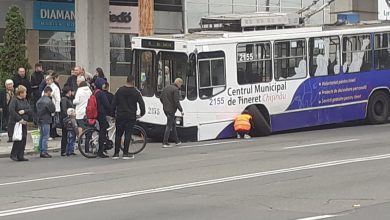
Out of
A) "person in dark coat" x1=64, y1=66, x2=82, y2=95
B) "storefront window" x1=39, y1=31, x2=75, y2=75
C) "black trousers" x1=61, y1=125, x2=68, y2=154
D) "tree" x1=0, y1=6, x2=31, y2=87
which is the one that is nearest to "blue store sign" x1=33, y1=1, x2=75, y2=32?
"storefront window" x1=39, y1=31, x2=75, y2=75

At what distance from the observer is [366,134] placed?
67.4 ft

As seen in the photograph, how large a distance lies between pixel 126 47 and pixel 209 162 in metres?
21.3

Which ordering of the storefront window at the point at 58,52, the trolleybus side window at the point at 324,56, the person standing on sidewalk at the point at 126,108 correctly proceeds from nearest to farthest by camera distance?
the person standing on sidewalk at the point at 126,108 → the trolleybus side window at the point at 324,56 → the storefront window at the point at 58,52

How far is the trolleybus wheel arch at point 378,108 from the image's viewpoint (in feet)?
77.7

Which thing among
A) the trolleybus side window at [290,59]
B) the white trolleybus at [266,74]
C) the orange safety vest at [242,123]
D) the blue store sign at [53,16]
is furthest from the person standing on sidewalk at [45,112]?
the blue store sign at [53,16]

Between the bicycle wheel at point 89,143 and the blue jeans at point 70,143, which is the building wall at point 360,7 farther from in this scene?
the bicycle wheel at point 89,143

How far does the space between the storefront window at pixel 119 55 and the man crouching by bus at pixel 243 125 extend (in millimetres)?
15624

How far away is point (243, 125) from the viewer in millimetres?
20344

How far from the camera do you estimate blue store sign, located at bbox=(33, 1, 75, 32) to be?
33.9 metres

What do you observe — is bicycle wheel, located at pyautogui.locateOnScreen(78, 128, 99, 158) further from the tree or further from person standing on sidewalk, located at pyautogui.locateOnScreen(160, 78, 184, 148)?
the tree

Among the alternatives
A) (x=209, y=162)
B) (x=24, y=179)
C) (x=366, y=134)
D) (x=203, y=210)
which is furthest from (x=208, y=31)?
(x=203, y=210)

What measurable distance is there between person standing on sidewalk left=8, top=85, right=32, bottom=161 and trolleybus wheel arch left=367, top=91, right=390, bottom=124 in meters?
11.6

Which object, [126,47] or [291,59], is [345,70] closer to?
[291,59]

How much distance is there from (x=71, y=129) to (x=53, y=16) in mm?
18089
